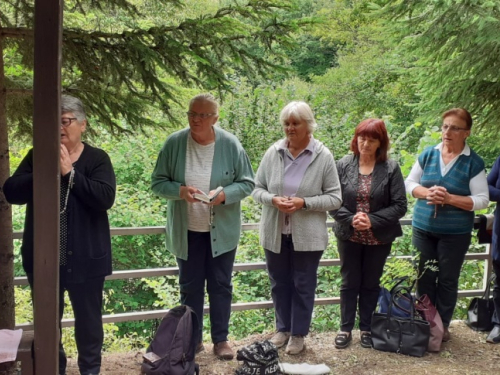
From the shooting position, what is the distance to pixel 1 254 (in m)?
3.08

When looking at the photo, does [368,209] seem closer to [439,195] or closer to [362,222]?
[362,222]

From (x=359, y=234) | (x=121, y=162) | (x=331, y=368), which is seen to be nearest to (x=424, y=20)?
(x=359, y=234)

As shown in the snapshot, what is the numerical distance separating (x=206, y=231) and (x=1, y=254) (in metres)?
1.27

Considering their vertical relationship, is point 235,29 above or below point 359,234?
above

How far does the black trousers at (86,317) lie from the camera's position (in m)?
2.89

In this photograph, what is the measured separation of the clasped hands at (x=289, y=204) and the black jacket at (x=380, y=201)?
44cm

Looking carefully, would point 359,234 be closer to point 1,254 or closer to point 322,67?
point 1,254

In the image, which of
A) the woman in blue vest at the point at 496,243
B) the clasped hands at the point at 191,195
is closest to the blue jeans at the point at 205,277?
the clasped hands at the point at 191,195

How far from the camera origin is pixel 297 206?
3.47 metres

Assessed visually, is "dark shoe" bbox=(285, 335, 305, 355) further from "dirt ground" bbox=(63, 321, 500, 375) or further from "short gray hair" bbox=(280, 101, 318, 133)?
"short gray hair" bbox=(280, 101, 318, 133)

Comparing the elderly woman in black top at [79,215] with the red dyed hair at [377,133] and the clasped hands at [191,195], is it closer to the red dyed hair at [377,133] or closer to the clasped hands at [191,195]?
the clasped hands at [191,195]

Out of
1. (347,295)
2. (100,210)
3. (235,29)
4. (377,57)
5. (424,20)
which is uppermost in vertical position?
(377,57)

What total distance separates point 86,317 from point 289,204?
1468 millimetres

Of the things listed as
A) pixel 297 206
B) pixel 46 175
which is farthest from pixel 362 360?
pixel 46 175
